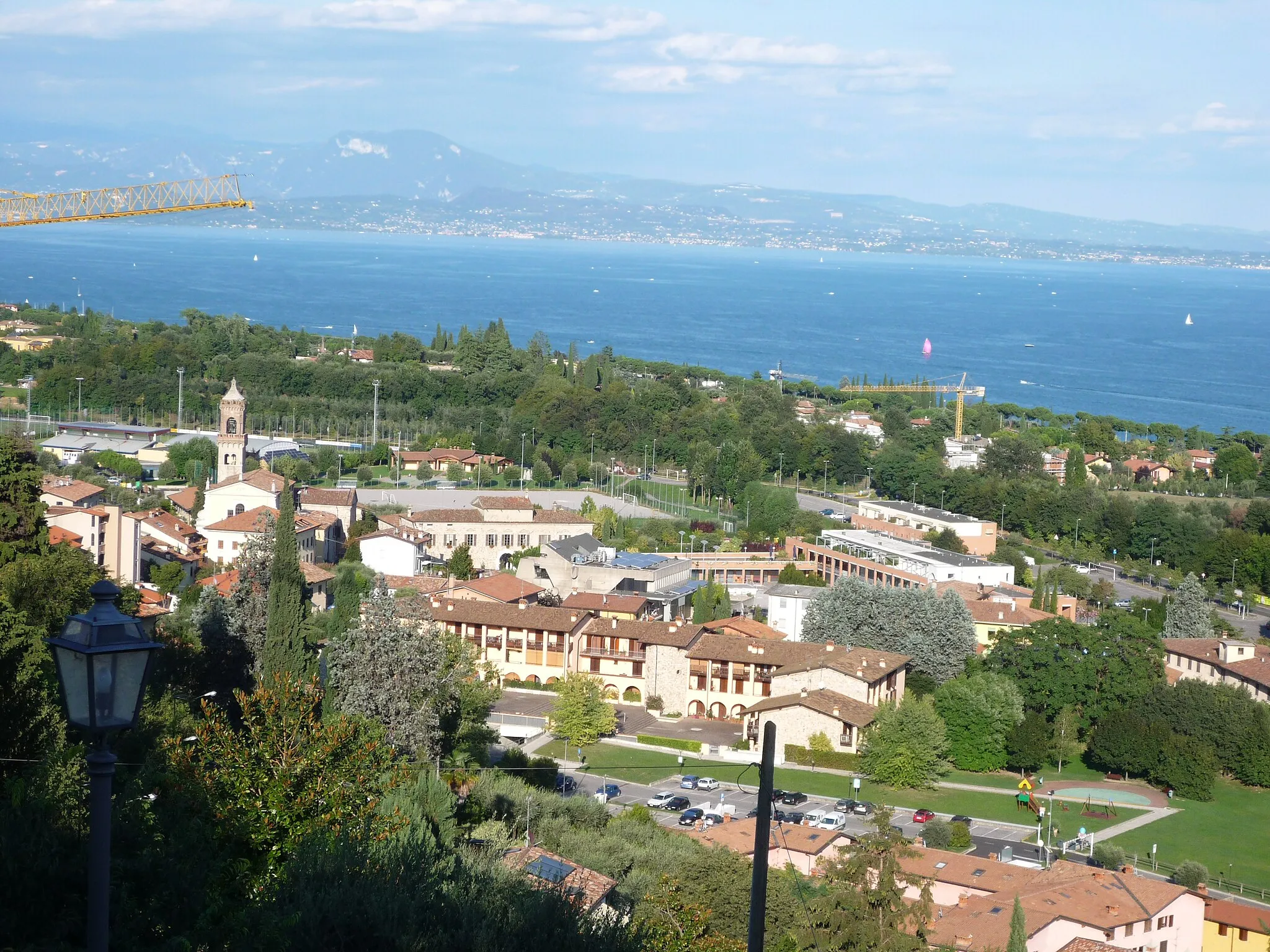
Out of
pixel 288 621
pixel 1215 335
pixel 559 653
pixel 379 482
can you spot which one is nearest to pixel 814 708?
pixel 559 653

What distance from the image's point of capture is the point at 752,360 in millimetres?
84375

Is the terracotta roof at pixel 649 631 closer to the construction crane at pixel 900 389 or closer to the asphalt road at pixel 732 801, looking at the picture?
the asphalt road at pixel 732 801

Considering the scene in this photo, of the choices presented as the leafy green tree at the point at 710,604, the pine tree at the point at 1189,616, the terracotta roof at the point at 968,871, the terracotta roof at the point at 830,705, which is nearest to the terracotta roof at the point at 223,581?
the leafy green tree at the point at 710,604

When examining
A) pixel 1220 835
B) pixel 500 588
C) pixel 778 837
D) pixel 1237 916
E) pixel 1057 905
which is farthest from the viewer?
pixel 500 588

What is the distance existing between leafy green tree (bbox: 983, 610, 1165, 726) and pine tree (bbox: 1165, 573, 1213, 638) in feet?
12.7

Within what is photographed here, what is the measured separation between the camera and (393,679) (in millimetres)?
15117

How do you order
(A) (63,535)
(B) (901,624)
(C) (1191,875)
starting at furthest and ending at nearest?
1. (B) (901,624)
2. (A) (63,535)
3. (C) (1191,875)

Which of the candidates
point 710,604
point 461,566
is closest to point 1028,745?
point 710,604

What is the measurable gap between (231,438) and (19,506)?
50.8 ft

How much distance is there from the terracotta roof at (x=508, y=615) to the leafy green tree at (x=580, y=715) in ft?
10.4

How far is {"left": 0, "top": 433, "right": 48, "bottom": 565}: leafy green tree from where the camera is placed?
1602 centimetres

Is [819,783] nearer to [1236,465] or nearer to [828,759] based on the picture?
[828,759]

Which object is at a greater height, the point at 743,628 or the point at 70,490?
the point at 70,490

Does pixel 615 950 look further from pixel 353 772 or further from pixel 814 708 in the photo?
pixel 814 708
